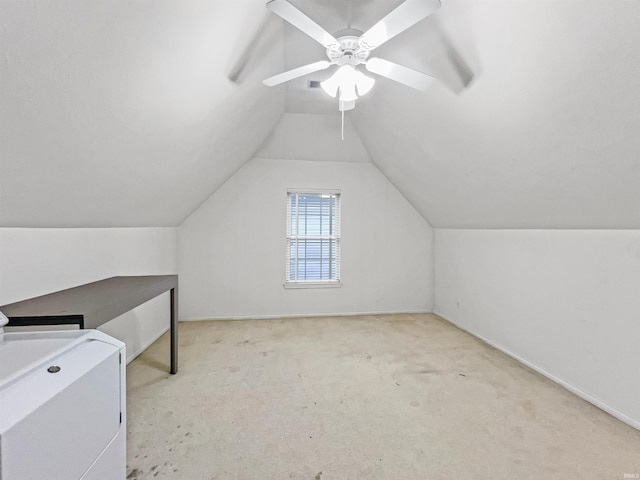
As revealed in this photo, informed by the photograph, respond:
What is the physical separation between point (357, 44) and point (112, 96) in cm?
129

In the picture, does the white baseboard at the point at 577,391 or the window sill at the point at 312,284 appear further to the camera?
the window sill at the point at 312,284

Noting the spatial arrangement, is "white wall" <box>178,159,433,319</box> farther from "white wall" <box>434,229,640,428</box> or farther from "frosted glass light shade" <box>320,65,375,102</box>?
"frosted glass light shade" <box>320,65,375,102</box>

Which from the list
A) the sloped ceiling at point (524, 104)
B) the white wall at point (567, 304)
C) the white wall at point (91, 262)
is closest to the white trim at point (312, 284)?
the white wall at point (91, 262)

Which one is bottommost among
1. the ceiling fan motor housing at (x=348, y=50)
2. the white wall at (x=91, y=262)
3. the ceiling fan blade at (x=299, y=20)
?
the white wall at (x=91, y=262)

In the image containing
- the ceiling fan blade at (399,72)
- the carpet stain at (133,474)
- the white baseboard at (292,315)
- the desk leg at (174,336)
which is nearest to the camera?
the carpet stain at (133,474)

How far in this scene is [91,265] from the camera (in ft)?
7.73

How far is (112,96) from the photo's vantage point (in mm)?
1443

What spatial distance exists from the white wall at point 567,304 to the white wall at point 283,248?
1.00 m

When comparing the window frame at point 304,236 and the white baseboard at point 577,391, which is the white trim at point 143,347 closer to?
the window frame at point 304,236

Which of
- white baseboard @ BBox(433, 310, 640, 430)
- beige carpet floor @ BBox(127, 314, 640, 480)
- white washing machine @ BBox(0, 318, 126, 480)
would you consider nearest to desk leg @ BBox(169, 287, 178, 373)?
beige carpet floor @ BBox(127, 314, 640, 480)

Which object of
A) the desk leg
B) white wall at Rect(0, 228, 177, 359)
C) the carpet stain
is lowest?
the carpet stain

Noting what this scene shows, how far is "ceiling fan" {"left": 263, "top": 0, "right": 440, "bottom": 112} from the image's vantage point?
1359 millimetres

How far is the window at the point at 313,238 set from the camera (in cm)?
442

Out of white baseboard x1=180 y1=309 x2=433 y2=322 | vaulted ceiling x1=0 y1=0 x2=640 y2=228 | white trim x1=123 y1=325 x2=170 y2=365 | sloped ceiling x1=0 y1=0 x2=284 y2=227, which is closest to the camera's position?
sloped ceiling x1=0 y1=0 x2=284 y2=227
